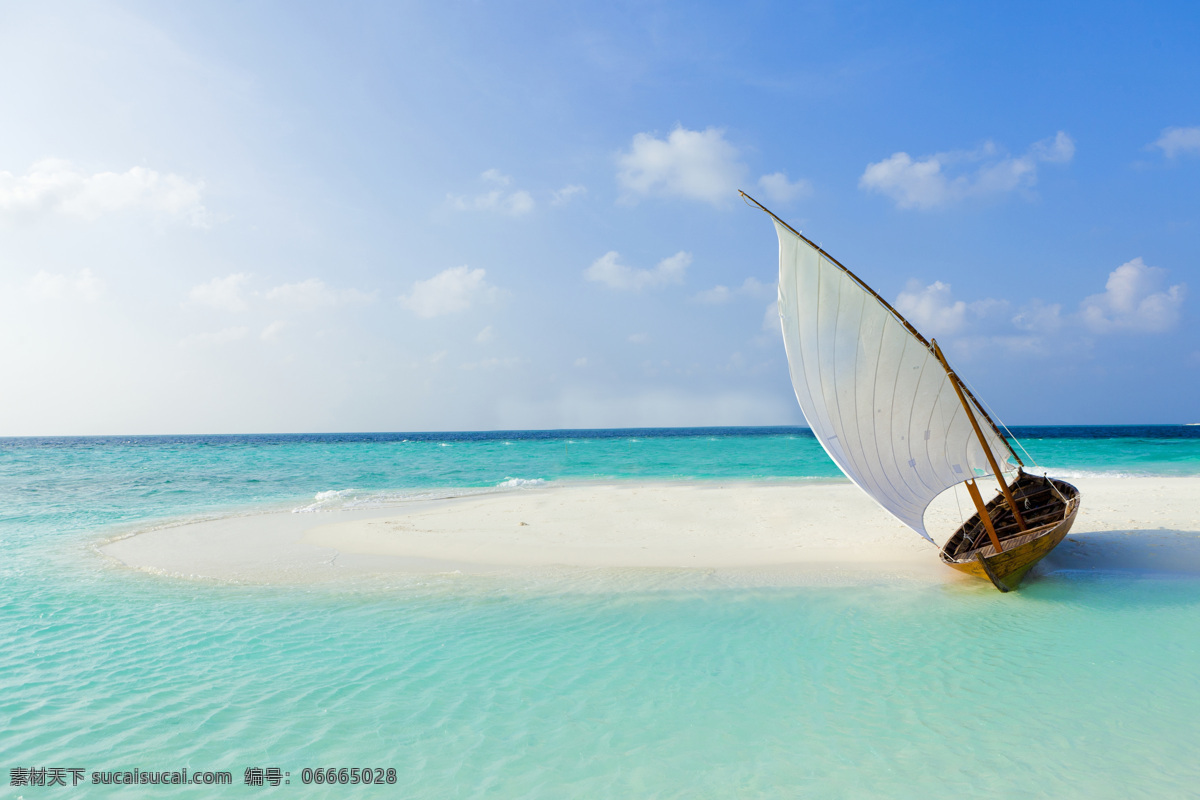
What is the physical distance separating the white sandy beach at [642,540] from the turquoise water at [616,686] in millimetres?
1082

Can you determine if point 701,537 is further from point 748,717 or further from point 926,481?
point 748,717

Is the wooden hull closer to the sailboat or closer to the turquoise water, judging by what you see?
the sailboat

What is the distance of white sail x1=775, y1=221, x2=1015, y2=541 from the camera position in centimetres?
898

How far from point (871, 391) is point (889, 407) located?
38cm

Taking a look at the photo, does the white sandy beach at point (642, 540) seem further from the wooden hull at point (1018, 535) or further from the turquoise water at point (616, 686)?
the turquoise water at point (616, 686)

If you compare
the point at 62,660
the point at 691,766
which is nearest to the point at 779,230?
the point at 691,766

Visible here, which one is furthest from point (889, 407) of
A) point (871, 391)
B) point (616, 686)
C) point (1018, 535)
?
point (616, 686)

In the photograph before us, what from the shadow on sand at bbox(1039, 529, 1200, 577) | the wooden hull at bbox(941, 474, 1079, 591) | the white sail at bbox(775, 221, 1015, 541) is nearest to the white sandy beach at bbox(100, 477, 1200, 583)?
the shadow on sand at bbox(1039, 529, 1200, 577)

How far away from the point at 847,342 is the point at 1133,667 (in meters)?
5.11

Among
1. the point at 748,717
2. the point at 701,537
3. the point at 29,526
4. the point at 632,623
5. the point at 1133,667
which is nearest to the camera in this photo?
the point at 748,717

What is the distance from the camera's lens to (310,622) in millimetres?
7500

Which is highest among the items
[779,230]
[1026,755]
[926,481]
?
[779,230]

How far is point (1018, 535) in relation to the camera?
8852 millimetres

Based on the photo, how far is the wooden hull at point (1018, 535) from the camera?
322 inches
